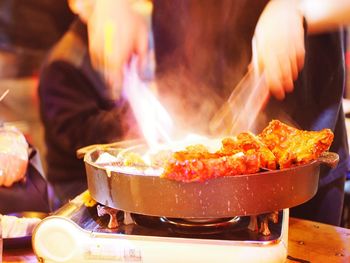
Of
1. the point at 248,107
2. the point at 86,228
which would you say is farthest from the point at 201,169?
the point at 248,107

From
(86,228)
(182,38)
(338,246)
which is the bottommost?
(338,246)

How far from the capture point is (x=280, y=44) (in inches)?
61.4

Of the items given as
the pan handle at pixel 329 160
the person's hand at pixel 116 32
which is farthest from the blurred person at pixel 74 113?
the pan handle at pixel 329 160

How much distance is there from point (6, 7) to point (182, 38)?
124 inches

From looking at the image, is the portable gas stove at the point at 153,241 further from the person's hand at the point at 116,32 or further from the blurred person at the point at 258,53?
the person's hand at the point at 116,32

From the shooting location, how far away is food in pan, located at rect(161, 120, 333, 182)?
44.3 inches

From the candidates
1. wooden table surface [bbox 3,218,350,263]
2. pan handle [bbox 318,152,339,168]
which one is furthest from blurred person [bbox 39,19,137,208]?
pan handle [bbox 318,152,339,168]

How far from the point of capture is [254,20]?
7.30 ft

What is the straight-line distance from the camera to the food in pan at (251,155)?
3.69 feet

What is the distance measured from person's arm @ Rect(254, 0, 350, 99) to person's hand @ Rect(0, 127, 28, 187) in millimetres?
956

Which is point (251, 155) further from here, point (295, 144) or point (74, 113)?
point (74, 113)

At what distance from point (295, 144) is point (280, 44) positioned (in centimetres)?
40

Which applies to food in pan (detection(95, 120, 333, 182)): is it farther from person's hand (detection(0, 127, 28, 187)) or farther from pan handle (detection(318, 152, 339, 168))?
person's hand (detection(0, 127, 28, 187))

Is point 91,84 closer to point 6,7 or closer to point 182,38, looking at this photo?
point 182,38
